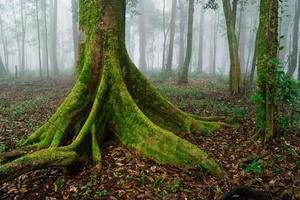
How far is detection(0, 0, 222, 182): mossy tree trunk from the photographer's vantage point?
5.52 metres

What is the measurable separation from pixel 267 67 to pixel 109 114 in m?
3.28

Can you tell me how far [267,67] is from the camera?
596cm

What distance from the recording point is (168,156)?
550 centimetres

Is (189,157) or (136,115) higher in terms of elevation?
(136,115)

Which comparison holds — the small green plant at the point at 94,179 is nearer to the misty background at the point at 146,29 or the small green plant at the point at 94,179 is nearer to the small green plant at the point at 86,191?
the small green plant at the point at 86,191

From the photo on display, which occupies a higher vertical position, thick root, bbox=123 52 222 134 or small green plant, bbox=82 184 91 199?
thick root, bbox=123 52 222 134

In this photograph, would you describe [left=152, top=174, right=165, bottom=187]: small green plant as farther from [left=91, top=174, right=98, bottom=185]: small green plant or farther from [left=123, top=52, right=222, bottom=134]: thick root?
[left=123, top=52, right=222, bottom=134]: thick root

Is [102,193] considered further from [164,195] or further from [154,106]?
[154,106]

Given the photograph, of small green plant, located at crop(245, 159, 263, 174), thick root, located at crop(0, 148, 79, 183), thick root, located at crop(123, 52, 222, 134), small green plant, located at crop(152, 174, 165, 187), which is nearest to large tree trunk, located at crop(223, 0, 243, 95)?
thick root, located at crop(123, 52, 222, 134)

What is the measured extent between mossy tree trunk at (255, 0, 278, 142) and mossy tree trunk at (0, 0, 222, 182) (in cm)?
144

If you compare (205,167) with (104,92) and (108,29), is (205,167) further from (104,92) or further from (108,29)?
(108,29)

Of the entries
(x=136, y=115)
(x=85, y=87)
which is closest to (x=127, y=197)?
(x=136, y=115)

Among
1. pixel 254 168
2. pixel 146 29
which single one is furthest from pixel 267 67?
pixel 146 29

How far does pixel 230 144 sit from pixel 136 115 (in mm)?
2114
